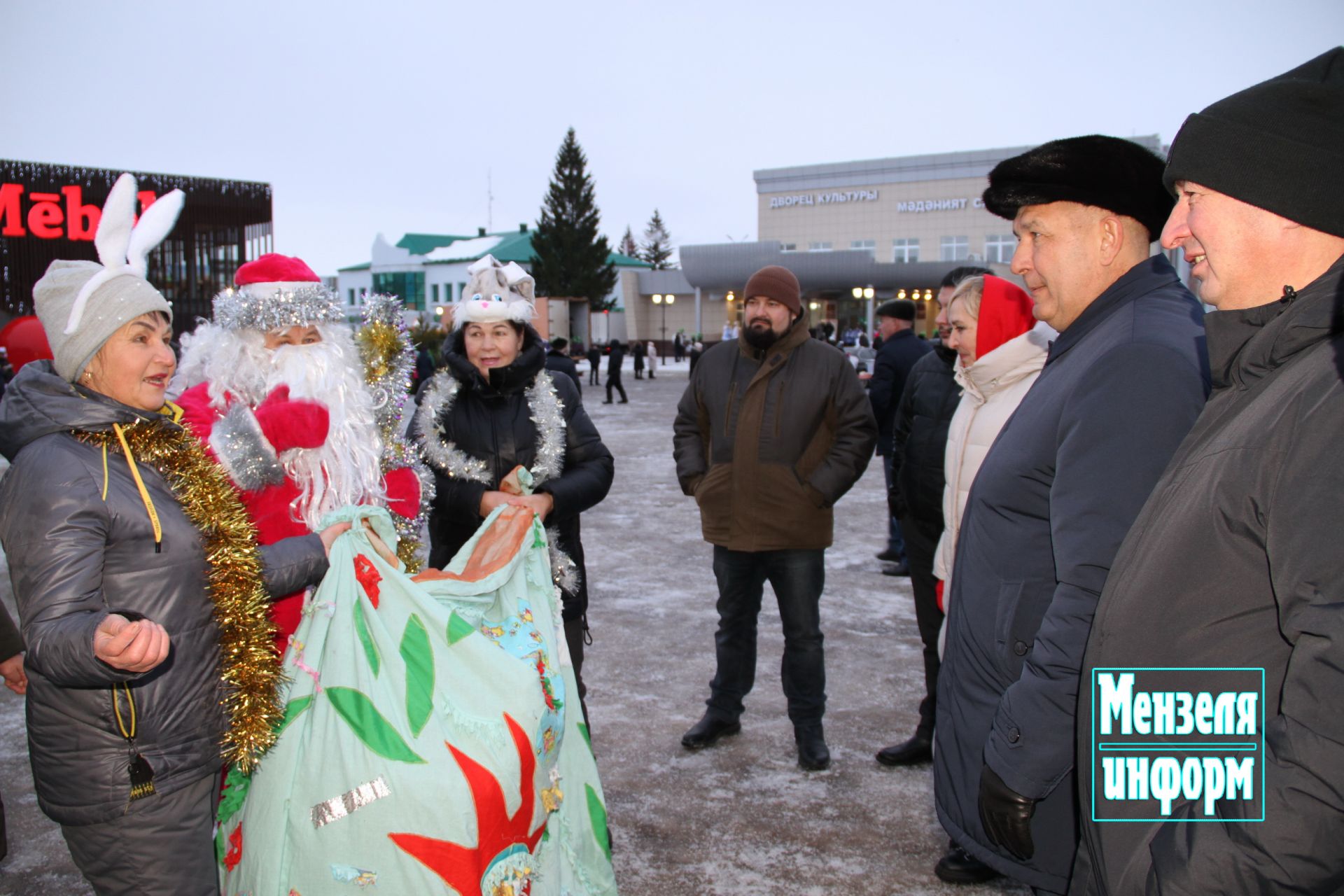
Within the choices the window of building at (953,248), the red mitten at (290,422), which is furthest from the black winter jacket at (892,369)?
the window of building at (953,248)

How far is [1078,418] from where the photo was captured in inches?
66.4

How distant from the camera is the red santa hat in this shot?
109 inches

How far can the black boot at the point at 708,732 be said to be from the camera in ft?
12.8

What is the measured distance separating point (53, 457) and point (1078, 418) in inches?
83.4

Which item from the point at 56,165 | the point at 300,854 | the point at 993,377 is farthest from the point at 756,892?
the point at 56,165

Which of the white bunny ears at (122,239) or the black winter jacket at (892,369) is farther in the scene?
the black winter jacket at (892,369)

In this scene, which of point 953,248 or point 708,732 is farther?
point 953,248

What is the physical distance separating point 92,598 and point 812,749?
280 cm

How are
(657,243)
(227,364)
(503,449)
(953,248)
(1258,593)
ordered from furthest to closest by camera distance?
(657,243)
(953,248)
(503,449)
(227,364)
(1258,593)

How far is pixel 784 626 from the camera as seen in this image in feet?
12.5

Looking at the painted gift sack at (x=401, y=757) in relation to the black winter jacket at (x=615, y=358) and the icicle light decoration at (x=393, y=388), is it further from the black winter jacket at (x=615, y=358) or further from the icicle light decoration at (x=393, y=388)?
the black winter jacket at (x=615, y=358)

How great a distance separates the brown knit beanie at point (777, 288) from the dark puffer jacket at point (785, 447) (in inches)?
4.2

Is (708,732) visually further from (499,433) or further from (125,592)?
(125,592)

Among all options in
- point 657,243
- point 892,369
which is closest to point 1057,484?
point 892,369
